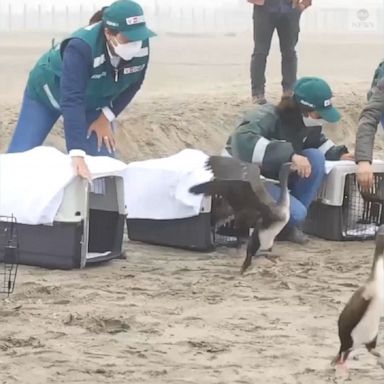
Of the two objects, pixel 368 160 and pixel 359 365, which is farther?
pixel 368 160

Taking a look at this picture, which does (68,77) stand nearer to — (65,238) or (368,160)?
(65,238)

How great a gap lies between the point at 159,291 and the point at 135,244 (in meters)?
1.45

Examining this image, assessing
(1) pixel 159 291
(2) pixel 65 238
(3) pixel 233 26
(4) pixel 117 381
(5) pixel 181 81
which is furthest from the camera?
(3) pixel 233 26

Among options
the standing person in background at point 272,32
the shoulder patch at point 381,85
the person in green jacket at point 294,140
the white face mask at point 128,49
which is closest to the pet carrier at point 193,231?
the person in green jacket at point 294,140

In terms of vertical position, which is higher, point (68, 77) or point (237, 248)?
point (68, 77)

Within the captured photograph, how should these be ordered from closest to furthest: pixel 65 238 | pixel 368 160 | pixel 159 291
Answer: pixel 159 291, pixel 65 238, pixel 368 160

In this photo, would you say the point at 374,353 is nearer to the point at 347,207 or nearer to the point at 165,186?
the point at 165,186

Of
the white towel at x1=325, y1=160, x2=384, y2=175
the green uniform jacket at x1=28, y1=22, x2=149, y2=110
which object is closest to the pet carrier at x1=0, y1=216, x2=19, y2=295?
the green uniform jacket at x1=28, y1=22, x2=149, y2=110

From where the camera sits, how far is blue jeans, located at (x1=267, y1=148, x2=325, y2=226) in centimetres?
741

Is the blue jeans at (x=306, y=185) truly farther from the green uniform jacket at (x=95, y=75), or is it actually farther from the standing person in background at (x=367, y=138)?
the green uniform jacket at (x=95, y=75)

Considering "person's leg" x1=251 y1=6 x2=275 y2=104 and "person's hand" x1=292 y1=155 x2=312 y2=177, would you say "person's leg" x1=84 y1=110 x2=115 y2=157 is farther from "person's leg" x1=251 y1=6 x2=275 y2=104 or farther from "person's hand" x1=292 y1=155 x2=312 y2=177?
"person's leg" x1=251 y1=6 x2=275 y2=104

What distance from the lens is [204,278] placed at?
21.2 feet

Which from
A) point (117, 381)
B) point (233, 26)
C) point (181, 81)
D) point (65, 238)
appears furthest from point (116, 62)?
point (233, 26)

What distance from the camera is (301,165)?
7.18m
